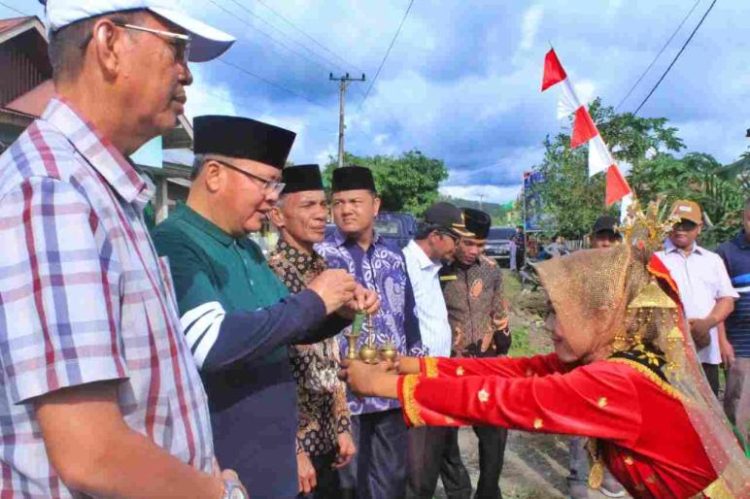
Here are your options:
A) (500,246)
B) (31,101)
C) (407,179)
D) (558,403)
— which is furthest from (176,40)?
(407,179)

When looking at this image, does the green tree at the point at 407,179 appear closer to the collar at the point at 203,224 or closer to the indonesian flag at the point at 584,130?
the indonesian flag at the point at 584,130

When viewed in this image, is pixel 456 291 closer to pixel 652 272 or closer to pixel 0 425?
pixel 652 272

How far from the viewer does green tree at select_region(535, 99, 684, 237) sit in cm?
1341

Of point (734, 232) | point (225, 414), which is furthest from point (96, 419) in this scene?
point (734, 232)

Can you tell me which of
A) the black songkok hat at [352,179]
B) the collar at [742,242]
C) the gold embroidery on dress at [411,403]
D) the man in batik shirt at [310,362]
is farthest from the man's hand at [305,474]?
the collar at [742,242]

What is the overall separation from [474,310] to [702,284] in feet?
6.43

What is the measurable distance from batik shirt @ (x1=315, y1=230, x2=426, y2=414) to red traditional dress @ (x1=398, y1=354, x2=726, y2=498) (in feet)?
4.45

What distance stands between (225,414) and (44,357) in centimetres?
114

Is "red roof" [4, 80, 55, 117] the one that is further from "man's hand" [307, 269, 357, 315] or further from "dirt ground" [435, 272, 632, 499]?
"man's hand" [307, 269, 357, 315]

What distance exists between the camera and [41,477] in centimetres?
99

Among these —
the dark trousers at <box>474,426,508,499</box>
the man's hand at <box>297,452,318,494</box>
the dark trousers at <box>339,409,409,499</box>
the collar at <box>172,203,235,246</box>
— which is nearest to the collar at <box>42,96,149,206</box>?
the collar at <box>172,203,235,246</box>

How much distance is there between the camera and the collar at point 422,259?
4391 mm

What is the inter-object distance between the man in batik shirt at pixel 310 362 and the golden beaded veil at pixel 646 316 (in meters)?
1.13

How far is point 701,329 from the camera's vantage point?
5.01 meters
